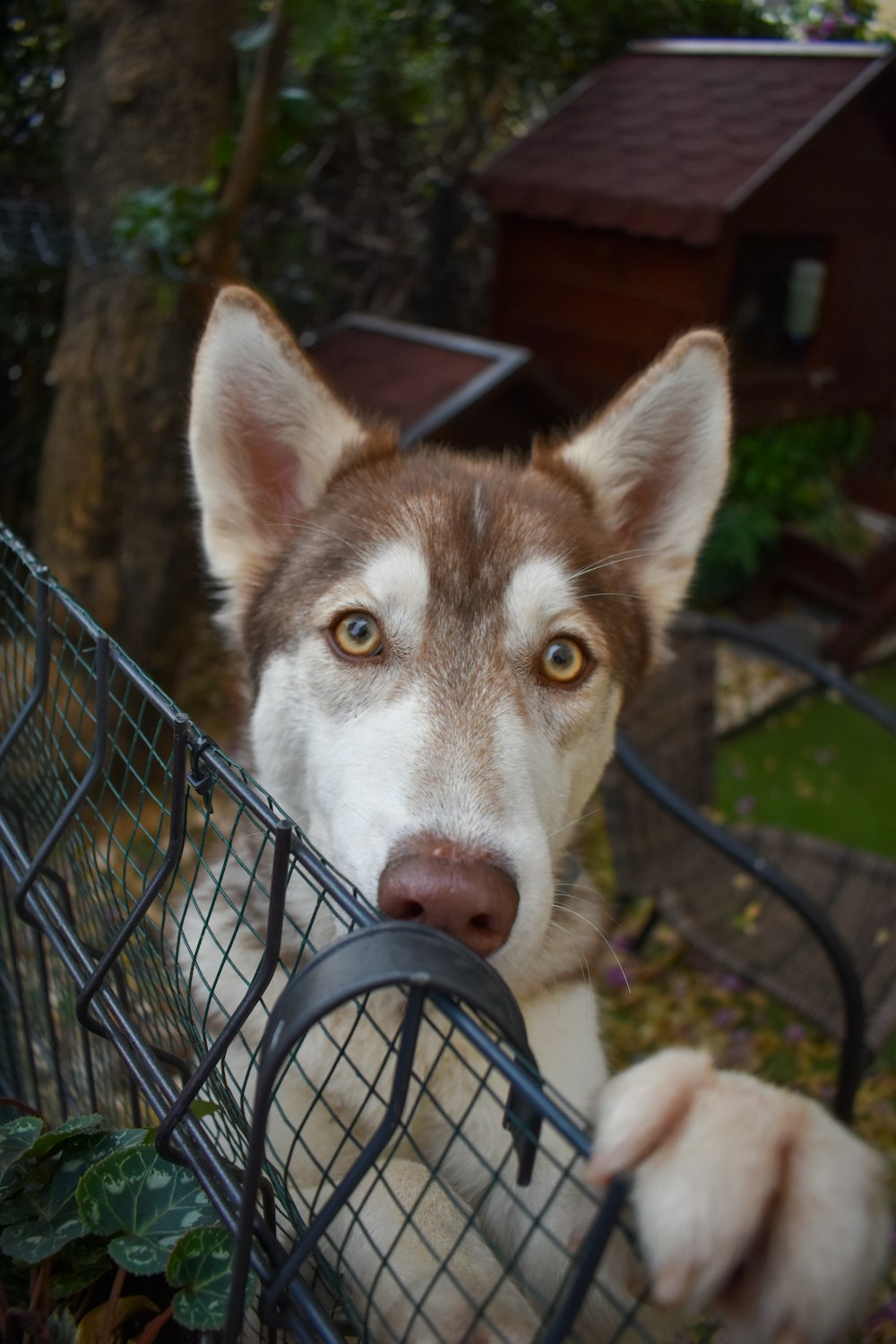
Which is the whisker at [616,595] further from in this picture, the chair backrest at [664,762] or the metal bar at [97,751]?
the chair backrest at [664,762]

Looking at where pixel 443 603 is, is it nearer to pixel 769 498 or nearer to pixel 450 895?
pixel 450 895

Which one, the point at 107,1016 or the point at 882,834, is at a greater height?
the point at 107,1016

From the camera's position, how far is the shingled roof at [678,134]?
251 inches

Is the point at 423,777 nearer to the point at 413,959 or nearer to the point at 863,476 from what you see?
the point at 413,959

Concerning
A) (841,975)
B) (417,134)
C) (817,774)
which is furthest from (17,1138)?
(417,134)

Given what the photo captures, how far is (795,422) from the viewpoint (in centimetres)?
808

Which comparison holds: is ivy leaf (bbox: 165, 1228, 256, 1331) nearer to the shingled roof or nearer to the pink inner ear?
the pink inner ear

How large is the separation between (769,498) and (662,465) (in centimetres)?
569

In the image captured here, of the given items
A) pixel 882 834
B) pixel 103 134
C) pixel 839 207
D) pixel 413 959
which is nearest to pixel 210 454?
pixel 413 959

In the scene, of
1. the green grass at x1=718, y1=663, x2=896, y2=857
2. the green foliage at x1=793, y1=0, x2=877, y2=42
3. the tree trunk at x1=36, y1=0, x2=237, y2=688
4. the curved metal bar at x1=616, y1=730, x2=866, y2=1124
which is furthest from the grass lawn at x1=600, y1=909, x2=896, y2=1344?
the green foliage at x1=793, y1=0, x2=877, y2=42

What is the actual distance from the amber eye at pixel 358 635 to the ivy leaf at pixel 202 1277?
3.38 feet

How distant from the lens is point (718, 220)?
605 cm

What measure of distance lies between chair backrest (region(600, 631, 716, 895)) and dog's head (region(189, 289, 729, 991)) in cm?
149

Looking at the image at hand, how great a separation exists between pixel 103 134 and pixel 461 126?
15.3 ft
